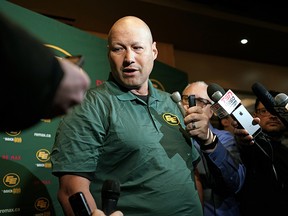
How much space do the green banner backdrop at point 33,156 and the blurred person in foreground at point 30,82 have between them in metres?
0.71

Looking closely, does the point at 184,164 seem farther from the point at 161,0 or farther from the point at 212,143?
the point at 161,0

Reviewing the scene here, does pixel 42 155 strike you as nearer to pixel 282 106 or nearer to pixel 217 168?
pixel 217 168

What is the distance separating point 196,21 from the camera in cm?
366

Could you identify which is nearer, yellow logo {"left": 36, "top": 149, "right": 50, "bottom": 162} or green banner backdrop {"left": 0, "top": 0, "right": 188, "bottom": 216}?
green banner backdrop {"left": 0, "top": 0, "right": 188, "bottom": 216}

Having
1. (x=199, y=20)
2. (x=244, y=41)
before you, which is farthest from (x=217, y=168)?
(x=244, y=41)

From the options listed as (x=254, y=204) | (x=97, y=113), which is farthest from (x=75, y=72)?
(x=254, y=204)

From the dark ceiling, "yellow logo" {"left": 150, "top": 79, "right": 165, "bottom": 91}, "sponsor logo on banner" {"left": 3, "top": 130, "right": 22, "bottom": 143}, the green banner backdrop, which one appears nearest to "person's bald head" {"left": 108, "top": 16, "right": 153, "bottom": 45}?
the green banner backdrop

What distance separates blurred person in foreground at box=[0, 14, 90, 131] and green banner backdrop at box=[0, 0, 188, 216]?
27.8 inches

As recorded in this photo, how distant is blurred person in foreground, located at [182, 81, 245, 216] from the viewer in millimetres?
1288

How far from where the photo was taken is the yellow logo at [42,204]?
1472 mm

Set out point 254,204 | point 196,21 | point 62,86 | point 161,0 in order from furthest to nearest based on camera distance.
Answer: point 196,21 < point 161,0 < point 254,204 < point 62,86

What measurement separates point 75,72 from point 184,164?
771 mm

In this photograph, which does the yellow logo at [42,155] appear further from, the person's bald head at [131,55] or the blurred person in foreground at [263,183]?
the blurred person in foreground at [263,183]

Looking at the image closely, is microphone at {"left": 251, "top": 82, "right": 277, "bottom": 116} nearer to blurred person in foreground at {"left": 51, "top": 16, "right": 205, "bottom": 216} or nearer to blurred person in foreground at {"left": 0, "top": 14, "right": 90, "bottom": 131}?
blurred person in foreground at {"left": 51, "top": 16, "right": 205, "bottom": 216}
